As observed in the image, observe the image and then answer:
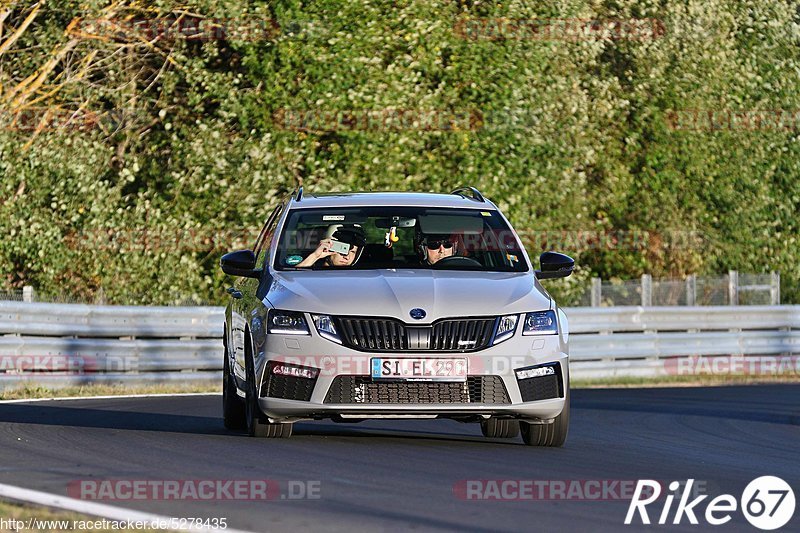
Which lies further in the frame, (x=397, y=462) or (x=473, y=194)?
(x=473, y=194)

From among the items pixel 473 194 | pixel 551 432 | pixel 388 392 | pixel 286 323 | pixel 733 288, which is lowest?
pixel 733 288

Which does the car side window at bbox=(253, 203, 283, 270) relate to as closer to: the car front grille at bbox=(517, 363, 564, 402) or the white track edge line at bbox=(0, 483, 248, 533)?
the car front grille at bbox=(517, 363, 564, 402)

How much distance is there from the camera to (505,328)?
10594mm

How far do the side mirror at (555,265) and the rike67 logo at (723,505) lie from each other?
2680 millimetres

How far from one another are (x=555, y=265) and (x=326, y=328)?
1.96 meters

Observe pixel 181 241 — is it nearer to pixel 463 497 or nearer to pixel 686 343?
pixel 686 343

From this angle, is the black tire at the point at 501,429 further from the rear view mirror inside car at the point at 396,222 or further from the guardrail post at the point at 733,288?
the guardrail post at the point at 733,288

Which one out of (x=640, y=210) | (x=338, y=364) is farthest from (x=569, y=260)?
(x=640, y=210)

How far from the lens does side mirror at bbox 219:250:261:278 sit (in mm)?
11633

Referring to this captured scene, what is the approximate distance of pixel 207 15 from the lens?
85.0ft

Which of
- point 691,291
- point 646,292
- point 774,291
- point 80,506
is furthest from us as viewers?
point 774,291

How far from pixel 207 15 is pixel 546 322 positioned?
16.2 meters

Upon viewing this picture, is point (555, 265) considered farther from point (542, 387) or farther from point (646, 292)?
point (646, 292)

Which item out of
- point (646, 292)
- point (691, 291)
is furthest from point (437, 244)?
point (691, 291)
